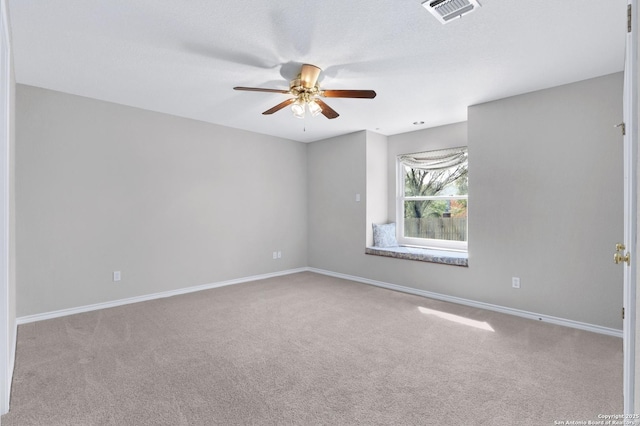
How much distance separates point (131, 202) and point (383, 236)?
3.60 meters

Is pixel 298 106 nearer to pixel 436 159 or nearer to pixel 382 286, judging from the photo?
pixel 436 159

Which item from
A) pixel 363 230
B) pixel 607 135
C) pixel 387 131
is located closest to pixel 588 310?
pixel 607 135

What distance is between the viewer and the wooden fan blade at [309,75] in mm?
2734

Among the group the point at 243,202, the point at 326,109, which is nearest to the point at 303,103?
the point at 326,109

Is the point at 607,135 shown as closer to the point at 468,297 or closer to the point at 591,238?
the point at 591,238

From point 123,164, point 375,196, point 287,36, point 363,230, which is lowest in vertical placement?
point 363,230

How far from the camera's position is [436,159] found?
15.8 ft

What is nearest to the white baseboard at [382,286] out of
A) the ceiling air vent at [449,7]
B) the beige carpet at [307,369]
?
the beige carpet at [307,369]

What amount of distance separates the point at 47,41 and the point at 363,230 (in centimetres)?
417

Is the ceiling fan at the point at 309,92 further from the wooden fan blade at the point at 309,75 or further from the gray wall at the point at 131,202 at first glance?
the gray wall at the point at 131,202

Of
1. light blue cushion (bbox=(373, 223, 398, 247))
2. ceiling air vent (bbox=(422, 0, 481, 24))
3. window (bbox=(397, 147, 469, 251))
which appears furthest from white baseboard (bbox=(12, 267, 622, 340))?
ceiling air vent (bbox=(422, 0, 481, 24))

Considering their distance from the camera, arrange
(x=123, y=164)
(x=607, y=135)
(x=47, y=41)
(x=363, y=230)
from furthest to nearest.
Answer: (x=363, y=230) < (x=123, y=164) < (x=607, y=135) < (x=47, y=41)

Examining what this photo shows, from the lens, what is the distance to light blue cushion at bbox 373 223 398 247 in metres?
5.05

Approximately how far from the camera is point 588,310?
306cm
